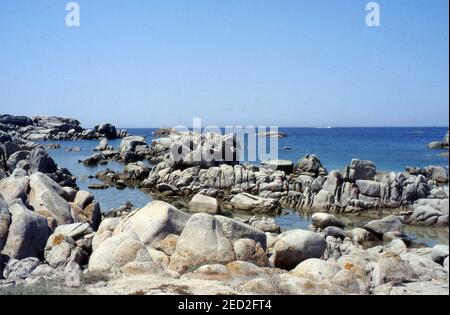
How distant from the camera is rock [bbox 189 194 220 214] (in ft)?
101

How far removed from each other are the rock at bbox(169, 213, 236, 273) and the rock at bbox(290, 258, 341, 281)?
195cm

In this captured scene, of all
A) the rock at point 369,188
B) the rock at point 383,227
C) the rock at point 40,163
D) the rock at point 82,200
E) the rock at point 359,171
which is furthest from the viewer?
the rock at point 40,163

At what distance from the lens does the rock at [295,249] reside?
46.8ft

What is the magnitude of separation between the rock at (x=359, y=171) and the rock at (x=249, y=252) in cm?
2286

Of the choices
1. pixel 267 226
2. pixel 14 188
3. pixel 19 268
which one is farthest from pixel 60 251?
pixel 267 226

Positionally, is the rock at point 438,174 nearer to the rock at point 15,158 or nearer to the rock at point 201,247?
the rock at point 201,247

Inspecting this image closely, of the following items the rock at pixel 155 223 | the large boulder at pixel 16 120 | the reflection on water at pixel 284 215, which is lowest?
the reflection on water at pixel 284 215

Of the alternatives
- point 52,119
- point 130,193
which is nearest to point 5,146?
point 130,193

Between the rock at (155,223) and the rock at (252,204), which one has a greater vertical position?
the rock at (155,223)

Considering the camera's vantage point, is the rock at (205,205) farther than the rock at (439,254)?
Yes

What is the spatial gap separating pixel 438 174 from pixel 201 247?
121 ft

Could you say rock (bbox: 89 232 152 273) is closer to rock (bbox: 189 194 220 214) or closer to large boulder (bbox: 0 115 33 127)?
rock (bbox: 189 194 220 214)

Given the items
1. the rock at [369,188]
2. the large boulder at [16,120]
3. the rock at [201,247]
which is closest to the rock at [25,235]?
the rock at [201,247]

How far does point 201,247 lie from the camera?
40.1 feet
